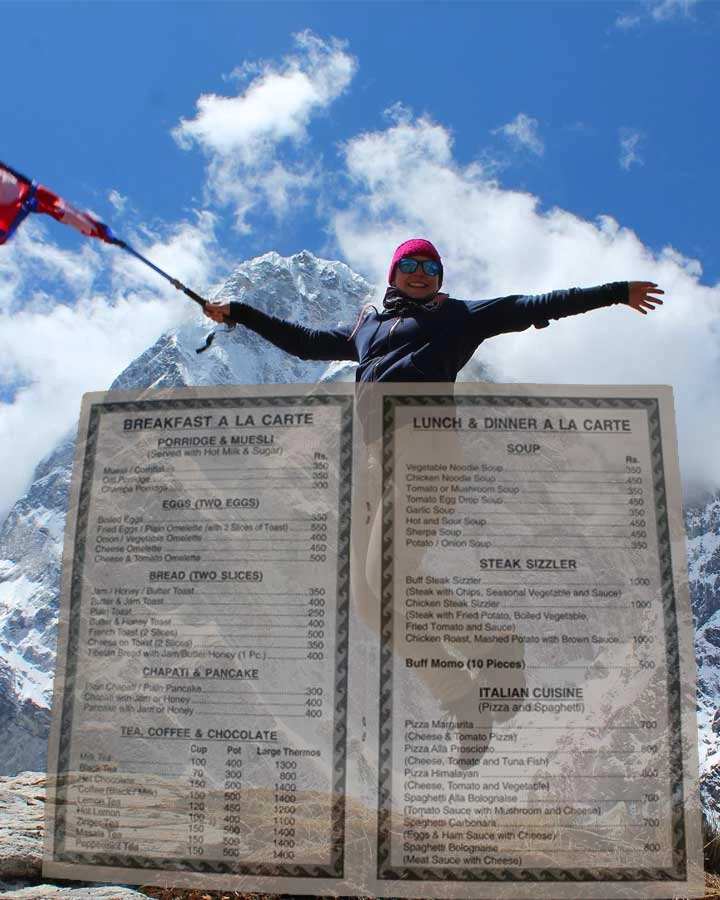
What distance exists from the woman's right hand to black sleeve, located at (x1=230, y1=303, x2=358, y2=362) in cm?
4

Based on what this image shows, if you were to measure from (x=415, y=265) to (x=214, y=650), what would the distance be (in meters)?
2.72

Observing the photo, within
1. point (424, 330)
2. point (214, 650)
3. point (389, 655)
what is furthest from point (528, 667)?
point (424, 330)

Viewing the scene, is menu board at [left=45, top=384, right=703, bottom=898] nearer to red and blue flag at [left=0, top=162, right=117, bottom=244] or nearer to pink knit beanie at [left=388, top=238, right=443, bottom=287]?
pink knit beanie at [left=388, top=238, right=443, bottom=287]

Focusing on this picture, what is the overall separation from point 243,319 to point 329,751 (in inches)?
104

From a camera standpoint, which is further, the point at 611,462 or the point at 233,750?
the point at 611,462

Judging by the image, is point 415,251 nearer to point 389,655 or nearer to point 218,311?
point 218,311

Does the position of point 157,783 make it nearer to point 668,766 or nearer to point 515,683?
point 515,683

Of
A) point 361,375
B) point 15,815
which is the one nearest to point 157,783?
point 15,815

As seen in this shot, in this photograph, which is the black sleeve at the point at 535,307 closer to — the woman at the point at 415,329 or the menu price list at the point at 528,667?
the woman at the point at 415,329

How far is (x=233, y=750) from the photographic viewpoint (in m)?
4.69

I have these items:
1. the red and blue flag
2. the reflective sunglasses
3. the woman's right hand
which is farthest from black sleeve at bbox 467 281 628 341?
the red and blue flag

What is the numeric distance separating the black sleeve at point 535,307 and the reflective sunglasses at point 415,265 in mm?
342

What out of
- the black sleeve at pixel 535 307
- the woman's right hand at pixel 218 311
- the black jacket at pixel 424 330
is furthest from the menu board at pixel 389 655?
the woman's right hand at pixel 218 311

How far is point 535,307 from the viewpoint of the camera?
17.7 feet
